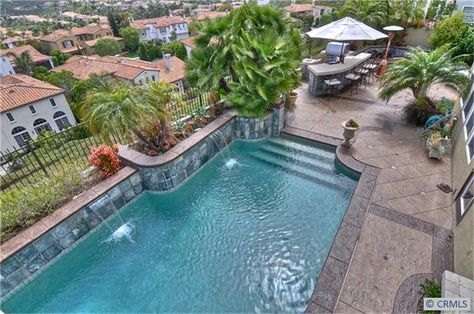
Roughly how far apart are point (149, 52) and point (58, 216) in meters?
57.9

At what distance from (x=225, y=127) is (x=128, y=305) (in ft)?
16.6

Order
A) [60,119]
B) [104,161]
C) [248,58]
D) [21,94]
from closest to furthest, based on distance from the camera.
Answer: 1. [104,161]
2. [248,58]
3. [21,94]
4. [60,119]

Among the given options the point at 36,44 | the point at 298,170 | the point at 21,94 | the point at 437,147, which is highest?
the point at 437,147

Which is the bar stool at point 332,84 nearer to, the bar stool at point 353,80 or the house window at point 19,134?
the bar stool at point 353,80

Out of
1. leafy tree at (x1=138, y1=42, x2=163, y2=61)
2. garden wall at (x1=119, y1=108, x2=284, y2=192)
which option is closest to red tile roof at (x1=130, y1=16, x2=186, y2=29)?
leafy tree at (x1=138, y1=42, x2=163, y2=61)

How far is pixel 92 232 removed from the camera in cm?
508

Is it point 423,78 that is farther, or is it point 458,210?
point 423,78

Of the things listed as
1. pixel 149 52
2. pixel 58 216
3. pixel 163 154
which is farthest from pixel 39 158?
pixel 149 52

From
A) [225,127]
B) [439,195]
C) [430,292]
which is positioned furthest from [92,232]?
[439,195]

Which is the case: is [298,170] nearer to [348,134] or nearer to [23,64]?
[348,134]

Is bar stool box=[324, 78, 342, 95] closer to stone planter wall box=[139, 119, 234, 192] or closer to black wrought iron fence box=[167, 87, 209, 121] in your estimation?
stone planter wall box=[139, 119, 234, 192]

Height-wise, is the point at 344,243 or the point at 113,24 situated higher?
the point at 344,243

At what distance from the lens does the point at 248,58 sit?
A: 21.8 ft

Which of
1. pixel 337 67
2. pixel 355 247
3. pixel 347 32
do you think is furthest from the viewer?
pixel 337 67
